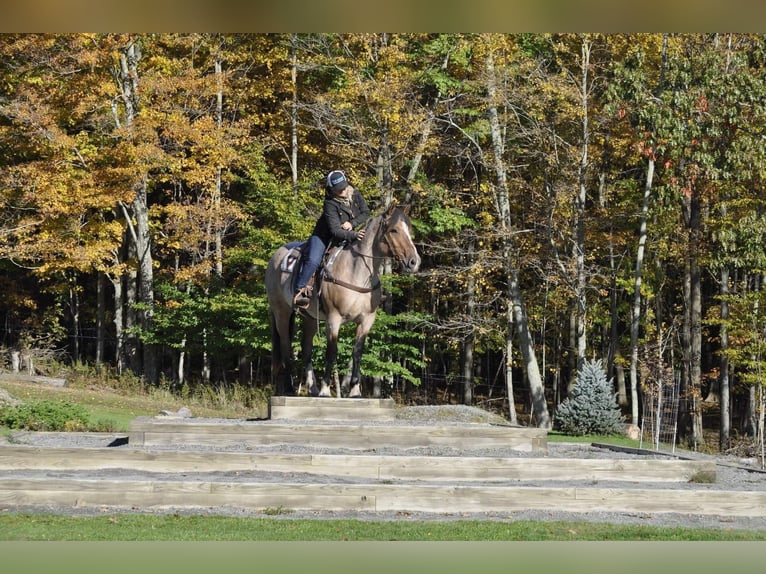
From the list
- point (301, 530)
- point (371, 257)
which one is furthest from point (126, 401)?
point (301, 530)

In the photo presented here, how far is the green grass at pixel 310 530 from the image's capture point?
8.16 meters

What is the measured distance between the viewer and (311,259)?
41.8ft

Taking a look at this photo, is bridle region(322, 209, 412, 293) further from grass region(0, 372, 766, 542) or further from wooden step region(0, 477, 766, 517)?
grass region(0, 372, 766, 542)

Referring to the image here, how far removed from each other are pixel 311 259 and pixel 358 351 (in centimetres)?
149

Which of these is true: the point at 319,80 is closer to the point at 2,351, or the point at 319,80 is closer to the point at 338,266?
the point at 2,351

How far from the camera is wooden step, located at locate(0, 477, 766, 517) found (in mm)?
9859

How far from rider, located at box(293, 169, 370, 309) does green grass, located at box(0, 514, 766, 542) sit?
4.25 meters

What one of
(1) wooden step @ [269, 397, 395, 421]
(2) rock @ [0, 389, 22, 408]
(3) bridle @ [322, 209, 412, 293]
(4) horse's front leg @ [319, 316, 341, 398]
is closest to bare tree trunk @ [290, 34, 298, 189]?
(2) rock @ [0, 389, 22, 408]

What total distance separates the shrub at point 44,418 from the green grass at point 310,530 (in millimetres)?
8408

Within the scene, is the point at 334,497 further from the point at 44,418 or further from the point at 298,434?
the point at 44,418

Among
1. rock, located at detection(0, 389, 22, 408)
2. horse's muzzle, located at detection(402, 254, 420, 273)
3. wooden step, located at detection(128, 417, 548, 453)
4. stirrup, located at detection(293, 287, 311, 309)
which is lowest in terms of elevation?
rock, located at detection(0, 389, 22, 408)

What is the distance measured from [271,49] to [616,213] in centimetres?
1272
